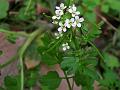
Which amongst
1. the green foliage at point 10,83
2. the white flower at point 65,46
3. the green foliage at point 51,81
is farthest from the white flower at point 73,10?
the green foliage at point 10,83

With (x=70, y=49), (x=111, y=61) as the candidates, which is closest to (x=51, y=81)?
(x=70, y=49)

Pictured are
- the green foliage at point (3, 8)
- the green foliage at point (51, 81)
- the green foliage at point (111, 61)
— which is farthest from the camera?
the green foliage at point (111, 61)

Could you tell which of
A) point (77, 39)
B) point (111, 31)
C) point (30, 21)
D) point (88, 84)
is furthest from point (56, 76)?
point (111, 31)

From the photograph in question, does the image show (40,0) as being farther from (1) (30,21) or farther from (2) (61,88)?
(2) (61,88)

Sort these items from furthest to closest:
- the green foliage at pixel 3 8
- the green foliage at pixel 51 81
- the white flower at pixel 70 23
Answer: the green foliage at pixel 3 8 → the green foliage at pixel 51 81 → the white flower at pixel 70 23

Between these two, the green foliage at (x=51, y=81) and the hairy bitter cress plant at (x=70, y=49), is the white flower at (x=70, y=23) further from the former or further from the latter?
the green foliage at (x=51, y=81)

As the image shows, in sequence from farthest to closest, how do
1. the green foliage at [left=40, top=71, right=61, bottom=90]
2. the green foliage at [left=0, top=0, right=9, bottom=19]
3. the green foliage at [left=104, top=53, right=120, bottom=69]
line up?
the green foliage at [left=104, top=53, right=120, bottom=69]
the green foliage at [left=0, top=0, right=9, bottom=19]
the green foliage at [left=40, top=71, right=61, bottom=90]

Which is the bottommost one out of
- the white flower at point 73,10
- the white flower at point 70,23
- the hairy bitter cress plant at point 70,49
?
the hairy bitter cress plant at point 70,49

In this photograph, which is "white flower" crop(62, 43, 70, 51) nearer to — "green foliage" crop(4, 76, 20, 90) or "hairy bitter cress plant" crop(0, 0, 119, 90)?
A: "hairy bitter cress plant" crop(0, 0, 119, 90)

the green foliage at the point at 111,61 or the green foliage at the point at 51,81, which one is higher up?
the green foliage at the point at 51,81

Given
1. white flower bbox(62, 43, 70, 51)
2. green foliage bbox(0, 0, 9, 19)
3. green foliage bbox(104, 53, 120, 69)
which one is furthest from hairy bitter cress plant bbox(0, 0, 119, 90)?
green foliage bbox(104, 53, 120, 69)

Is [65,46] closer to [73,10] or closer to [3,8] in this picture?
[73,10]
